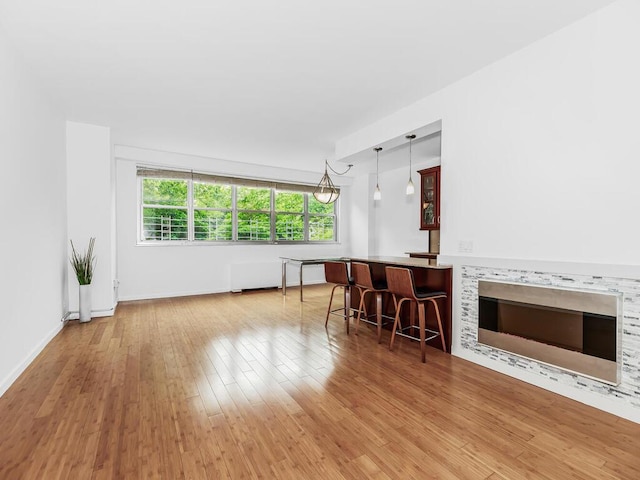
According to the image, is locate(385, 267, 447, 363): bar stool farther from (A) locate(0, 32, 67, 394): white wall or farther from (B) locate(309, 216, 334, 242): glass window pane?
(B) locate(309, 216, 334, 242): glass window pane

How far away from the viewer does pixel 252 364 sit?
9.57 feet

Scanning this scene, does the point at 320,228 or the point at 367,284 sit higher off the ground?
the point at 320,228

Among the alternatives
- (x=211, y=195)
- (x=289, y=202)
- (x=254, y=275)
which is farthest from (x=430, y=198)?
(x=211, y=195)

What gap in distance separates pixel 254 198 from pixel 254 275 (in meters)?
1.75

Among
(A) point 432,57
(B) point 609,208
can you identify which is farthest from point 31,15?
(B) point 609,208

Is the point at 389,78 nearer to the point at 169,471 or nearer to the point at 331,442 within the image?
the point at 331,442

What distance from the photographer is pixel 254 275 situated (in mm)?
6758

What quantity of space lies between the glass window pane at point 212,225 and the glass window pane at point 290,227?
1153 mm

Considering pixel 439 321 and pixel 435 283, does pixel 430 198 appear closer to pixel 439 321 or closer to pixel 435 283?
pixel 435 283

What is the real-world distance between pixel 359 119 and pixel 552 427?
12.1 feet

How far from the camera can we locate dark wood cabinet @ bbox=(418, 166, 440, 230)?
554cm

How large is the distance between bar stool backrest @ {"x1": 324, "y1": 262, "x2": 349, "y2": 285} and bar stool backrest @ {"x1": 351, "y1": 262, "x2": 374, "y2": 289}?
4.4 inches

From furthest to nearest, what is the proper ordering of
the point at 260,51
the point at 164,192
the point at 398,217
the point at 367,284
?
the point at 398,217, the point at 164,192, the point at 367,284, the point at 260,51

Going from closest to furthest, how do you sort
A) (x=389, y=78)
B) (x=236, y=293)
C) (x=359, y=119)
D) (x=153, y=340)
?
(x=389, y=78)
(x=153, y=340)
(x=359, y=119)
(x=236, y=293)
